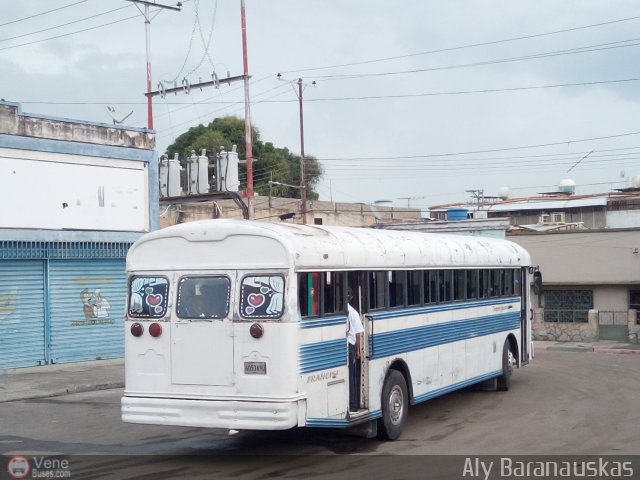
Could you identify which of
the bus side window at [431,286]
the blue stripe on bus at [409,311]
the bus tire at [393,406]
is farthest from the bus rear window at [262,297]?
the bus side window at [431,286]

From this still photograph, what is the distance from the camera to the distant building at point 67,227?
21234mm

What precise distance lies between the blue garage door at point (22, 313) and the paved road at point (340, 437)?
4376 mm

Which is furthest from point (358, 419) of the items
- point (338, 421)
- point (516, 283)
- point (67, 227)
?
point (67, 227)

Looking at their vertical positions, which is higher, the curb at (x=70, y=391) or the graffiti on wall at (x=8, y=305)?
the graffiti on wall at (x=8, y=305)

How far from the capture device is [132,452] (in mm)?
11516

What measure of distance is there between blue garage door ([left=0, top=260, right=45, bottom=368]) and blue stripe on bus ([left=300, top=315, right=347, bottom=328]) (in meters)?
12.6

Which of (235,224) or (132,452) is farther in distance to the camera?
(132,452)

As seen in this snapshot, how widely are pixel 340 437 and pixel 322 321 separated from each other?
2.46 m

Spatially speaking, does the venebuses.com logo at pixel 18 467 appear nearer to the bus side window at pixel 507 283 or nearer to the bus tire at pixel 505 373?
the bus tire at pixel 505 373

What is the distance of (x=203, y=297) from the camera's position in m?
10.6

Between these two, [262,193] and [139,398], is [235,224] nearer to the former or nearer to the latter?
[139,398]

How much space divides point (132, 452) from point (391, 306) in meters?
3.99

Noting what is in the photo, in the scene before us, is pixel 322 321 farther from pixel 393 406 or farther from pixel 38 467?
pixel 38 467

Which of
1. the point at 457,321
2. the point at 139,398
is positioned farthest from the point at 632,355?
the point at 139,398
